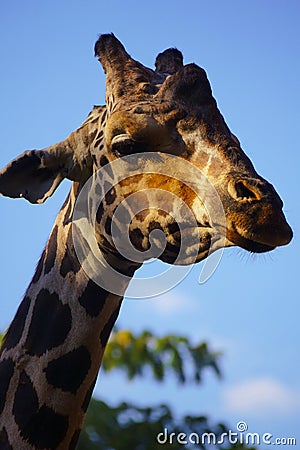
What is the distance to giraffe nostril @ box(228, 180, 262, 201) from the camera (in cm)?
383

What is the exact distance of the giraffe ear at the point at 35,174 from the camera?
4.96 metres

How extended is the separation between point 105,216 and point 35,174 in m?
0.62

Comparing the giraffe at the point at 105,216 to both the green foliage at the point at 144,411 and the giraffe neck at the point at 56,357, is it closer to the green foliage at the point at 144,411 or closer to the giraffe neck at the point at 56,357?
the giraffe neck at the point at 56,357

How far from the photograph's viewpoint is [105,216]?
4.68m

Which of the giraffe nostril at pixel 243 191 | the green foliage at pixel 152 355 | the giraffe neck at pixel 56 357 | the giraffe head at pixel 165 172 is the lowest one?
the giraffe neck at pixel 56 357

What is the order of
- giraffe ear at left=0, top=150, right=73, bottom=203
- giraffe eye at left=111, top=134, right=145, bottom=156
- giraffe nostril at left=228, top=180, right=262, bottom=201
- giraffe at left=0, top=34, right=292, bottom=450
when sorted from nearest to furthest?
1. giraffe nostril at left=228, top=180, right=262, bottom=201
2. giraffe at left=0, top=34, right=292, bottom=450
3. giraffe eye at left=111, top=134, right=145, bottom=156
4. giraffe ear at left=0, top=150, right=73, bottom=203

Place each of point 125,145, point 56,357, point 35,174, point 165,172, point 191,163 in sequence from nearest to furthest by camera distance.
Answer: point 191,163
point 165,172
point 125,145
point 56,357
point 35,174

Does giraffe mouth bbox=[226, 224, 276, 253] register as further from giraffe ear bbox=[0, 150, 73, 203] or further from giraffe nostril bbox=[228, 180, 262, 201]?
giraffe ear bbox=[0, 150, 73, 203]

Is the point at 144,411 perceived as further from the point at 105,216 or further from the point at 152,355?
the point at 105,216

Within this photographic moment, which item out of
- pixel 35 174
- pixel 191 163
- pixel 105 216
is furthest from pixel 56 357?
pixel 191 163

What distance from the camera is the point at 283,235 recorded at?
3.86 m

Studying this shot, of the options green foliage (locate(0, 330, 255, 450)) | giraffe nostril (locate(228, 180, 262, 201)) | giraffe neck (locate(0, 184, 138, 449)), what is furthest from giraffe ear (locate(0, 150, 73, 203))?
green foliage (locate(0, 330, 255, 450))

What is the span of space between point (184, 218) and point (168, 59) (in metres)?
1.68

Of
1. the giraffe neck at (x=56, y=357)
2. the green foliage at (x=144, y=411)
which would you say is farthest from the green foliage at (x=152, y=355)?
the giraffe neck at (x=56, y=357)
